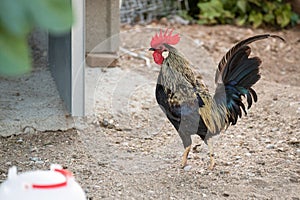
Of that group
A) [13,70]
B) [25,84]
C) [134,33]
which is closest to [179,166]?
[25,84]

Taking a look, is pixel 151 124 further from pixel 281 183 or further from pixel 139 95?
pixel 281 183

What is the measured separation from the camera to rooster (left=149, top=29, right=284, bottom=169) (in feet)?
10.2

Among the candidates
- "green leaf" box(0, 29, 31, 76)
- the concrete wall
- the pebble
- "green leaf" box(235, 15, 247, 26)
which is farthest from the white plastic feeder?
"green leaf" box(235, 15, 247, 26)

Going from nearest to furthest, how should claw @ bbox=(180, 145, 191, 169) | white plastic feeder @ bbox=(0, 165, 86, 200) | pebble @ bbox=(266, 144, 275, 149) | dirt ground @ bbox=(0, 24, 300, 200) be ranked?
1. white plastic feeder @ bbox=(0, 165, 86, 200)
2. dirt ground @ bbox=(0, 24, 300, 200)
3. claw @ bbox=(180, 145, 191, 169)
4. pebble @ bbox=(266, 144, 275, 149)

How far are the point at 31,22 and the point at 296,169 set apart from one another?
2.60 metres

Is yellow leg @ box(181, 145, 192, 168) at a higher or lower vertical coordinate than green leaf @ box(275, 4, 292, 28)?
higher

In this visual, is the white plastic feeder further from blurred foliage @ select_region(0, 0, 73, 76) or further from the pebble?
the pebble

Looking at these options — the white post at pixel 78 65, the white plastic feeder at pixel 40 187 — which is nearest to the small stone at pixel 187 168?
the white post at pixel 78 65

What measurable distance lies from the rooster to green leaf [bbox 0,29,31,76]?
2.11 metres

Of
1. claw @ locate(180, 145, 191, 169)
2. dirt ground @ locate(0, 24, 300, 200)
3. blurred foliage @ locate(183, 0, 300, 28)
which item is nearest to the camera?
dirt ground @ locate(0, 24, 300, 200)

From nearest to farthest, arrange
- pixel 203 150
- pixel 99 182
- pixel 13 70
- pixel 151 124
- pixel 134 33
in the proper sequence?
pixel 13 70
pixel 99 182
pixel 203 150
pixel 151 124
pixel 134 33

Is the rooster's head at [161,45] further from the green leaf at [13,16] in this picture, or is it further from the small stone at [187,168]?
the green leaf at [13,16]

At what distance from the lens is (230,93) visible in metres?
3.20

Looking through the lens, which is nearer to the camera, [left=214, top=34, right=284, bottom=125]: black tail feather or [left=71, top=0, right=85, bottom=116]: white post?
[left=214, top=34, right=284, bottom=125]: black tail feather
